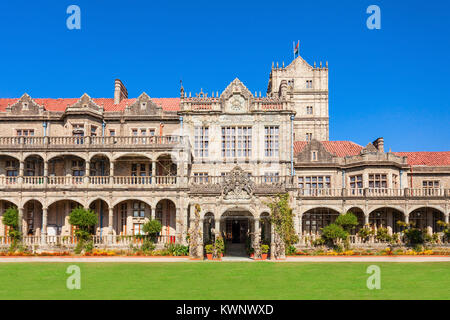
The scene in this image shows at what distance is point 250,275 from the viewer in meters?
18.8

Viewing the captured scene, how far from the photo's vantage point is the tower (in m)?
53.5

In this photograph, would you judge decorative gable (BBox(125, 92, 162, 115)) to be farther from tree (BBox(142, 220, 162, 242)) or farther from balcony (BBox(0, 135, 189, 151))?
tree (BBox(142, 220, 162, 242))

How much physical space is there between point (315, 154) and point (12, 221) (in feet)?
88.1

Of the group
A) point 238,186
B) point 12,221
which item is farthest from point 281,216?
point 12,221

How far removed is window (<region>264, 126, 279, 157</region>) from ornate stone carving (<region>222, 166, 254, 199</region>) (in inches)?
311

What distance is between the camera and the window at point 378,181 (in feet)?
122

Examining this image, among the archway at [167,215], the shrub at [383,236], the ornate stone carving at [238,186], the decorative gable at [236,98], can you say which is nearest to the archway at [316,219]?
the shrub at [383,236]

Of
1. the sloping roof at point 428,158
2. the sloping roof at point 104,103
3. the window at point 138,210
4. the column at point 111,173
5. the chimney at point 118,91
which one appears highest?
the chimney at point 118,91

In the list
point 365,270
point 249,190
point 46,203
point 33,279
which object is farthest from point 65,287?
point 46,203

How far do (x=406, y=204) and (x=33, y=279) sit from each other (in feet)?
98.1

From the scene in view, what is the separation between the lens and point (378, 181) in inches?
1464

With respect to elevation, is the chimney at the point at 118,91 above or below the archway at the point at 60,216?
above

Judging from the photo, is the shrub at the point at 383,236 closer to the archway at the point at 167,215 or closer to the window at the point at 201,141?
the window at the point at 201,141

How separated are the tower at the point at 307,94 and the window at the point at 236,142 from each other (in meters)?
17.9
